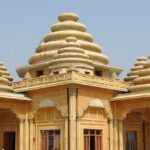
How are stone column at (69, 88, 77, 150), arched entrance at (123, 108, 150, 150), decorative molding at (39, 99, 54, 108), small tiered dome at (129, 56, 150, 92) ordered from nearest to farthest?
stone column at (69, 88, 77, 150) < decorative molding at (39, 99, 54, 108) < small tiered dome at (129, 56, 150, 92) < arched entrance at (123, 108, 150, 150)

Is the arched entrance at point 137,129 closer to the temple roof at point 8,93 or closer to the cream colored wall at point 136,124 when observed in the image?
the cream colored wall at point 136,124

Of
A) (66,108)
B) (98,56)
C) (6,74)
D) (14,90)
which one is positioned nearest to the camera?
(66,108)

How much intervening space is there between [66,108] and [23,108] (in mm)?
3671

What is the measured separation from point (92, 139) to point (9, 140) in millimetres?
6568

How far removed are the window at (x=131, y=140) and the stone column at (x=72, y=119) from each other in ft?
17.8

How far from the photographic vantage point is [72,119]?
21.4 meters

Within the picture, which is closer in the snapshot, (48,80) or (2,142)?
(48,80)

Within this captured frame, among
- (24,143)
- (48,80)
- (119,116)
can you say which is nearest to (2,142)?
(24,143)

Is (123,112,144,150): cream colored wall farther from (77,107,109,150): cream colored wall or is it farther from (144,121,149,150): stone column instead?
(77,107,109,150): cream colored wall

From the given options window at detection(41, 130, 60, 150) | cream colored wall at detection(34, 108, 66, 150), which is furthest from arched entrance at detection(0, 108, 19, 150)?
window at detection(41, 130, 60, 150)

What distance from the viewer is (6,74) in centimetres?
3103

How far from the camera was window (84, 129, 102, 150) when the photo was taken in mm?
22219

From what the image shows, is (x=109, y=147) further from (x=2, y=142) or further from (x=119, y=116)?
(x=2, y=142)

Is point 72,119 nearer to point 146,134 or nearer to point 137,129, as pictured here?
point 137,129
